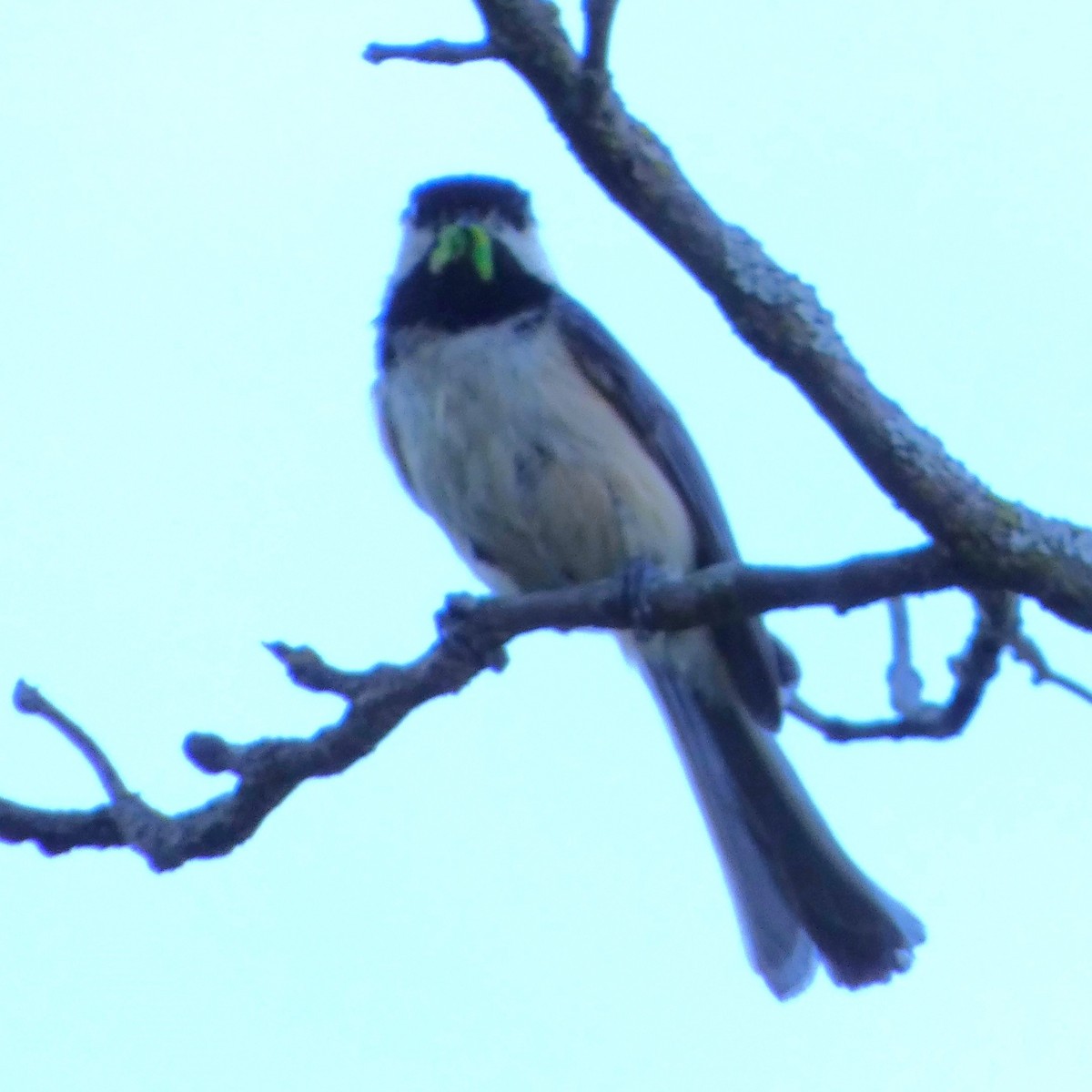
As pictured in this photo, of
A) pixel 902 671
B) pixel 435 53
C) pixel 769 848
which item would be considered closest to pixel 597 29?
pixel 435 53

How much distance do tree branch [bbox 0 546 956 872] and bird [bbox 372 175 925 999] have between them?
0.72 metres

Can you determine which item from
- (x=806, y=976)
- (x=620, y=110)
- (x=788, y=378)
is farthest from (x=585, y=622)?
(x=806, y=976)

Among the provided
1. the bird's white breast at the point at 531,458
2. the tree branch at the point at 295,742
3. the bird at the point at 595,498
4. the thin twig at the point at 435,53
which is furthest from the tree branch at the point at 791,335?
the bird's white breast at the point at 531,458

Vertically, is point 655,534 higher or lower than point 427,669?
higher

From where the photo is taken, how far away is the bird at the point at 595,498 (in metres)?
4.26

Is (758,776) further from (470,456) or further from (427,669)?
(427,669)

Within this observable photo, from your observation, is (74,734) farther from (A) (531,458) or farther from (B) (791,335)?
(B) (791,335)

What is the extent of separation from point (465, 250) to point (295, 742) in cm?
160

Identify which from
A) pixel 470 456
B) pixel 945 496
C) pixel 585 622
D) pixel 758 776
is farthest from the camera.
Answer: pixel 758 776

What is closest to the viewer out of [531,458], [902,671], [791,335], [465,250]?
[791,335]

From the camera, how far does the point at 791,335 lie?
2732 mm

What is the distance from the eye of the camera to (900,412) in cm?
275

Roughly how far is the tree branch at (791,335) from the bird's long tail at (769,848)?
1739 mm

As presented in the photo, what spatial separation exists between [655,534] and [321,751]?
4.01 ft
